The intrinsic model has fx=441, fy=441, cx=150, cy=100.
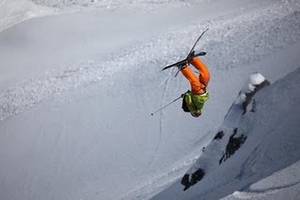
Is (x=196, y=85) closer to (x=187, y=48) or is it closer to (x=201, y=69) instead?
(x=201, y=69)

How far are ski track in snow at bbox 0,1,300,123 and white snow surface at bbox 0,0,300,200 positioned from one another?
5 cm

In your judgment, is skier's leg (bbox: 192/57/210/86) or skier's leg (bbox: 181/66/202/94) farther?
skier's leg (bbox: 181/66/202/94)

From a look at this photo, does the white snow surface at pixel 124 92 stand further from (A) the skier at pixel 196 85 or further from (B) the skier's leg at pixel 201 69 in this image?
(B) the skier's leg at pixel 201 69

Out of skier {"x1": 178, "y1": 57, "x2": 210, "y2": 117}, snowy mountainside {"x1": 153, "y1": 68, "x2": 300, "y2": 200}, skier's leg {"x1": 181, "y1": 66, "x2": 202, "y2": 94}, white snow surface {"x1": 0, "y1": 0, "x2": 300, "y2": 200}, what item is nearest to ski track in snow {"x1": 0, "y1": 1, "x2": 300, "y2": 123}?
white snow surface {"x1": 0, "y1": 0, "x2": 300, "y2": 200}

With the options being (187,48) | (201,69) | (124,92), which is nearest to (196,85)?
(201,69)

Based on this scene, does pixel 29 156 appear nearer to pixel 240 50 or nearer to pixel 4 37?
pixel 240 50

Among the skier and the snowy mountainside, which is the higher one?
the skier

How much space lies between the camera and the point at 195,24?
69.2 ft

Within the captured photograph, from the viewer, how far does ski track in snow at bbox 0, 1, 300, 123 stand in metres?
17.2

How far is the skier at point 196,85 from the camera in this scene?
7.82 meters

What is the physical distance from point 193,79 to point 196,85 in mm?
165

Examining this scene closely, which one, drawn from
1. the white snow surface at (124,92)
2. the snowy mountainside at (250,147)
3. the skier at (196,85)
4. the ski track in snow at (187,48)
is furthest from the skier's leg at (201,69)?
the ski track in snow at (187,48)

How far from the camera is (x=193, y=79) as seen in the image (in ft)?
26.1

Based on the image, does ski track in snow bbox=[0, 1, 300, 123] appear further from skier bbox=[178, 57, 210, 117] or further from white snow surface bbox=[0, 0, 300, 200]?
skier bbox=[178, 57, 210, 117]
